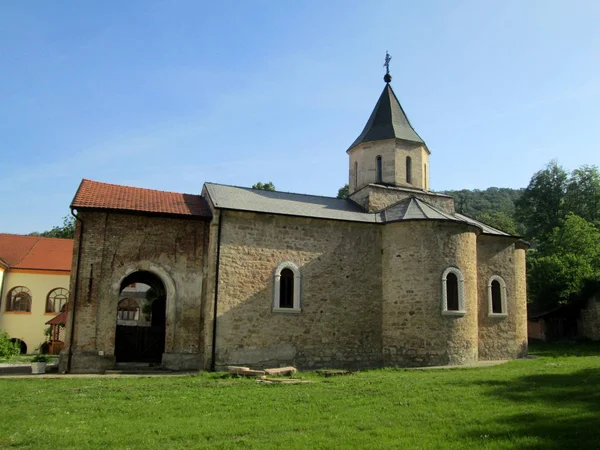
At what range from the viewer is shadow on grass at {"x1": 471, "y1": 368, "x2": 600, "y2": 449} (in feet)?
22.9

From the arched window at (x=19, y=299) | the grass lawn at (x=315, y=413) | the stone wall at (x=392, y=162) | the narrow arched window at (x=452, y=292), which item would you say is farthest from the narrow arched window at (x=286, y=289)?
the arched window at (x=19, y=299)

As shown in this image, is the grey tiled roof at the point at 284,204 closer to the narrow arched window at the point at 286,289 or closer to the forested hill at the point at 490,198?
the narrow arched window at the point at 286,289

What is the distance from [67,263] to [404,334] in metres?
22.9

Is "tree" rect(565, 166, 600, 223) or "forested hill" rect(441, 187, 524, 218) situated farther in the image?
"forested hill" rect(441, 187, 524, 218)

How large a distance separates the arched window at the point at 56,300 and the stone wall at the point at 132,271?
16406 mm

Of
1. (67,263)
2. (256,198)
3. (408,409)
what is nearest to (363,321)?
(256,198)

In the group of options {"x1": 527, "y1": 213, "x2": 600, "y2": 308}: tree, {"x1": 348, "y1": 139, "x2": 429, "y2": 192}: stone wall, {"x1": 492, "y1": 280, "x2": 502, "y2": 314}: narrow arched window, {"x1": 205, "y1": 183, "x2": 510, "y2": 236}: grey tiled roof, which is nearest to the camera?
{"x1": 205, "y1": 183, "x2": 510, "y2": 236}: grey tiled roof

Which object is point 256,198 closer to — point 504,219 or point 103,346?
point 103,346

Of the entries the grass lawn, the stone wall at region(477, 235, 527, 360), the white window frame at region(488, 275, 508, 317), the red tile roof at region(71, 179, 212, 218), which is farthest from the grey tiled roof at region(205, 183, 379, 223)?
the grass lawn

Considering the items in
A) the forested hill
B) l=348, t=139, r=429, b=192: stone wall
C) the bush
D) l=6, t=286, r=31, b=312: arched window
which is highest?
the forested hill

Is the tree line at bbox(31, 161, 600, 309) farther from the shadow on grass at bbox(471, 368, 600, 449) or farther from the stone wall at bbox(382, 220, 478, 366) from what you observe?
the shadow on grass at bbox(471, 368, 600, 449)

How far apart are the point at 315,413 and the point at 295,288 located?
967 cm

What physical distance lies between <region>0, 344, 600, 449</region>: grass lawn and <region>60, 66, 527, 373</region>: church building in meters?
4.08

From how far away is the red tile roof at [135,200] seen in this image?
17859 millimetres
